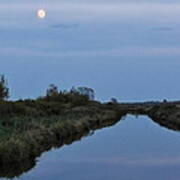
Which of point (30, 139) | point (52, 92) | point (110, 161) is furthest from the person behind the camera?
point (52, 92)

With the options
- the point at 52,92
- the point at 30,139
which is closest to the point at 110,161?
the point at 30,139

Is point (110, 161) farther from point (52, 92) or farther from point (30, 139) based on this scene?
point (52, 92)

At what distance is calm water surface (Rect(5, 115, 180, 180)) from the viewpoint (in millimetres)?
21184

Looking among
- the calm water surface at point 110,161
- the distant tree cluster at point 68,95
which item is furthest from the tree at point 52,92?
the calm water surface at point 110,161

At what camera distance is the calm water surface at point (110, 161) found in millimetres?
21184

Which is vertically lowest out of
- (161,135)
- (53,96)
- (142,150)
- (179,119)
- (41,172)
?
(41,172)

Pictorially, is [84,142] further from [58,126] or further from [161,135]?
[161,135]

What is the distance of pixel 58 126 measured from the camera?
3909 centimetres

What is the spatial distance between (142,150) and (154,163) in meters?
6.41

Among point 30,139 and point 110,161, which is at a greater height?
point 30,139

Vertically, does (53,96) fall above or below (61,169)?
above

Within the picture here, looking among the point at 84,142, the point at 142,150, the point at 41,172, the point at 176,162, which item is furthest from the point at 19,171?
the point at 84,142

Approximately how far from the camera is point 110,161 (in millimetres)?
26062

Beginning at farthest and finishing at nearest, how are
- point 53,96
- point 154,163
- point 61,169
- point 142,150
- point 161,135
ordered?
point 53,96 → point 161,135 → point 142,150 → point 154,163 → point 61,169
